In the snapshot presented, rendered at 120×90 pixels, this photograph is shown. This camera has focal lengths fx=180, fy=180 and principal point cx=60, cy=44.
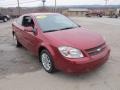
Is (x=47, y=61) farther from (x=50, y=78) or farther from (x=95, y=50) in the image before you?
(x=95, y=50)

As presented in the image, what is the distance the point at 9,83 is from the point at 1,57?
209cm

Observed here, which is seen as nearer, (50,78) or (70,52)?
(70,52)

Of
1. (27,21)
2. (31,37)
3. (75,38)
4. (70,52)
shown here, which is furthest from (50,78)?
(27,21)

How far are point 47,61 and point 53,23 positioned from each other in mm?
1245

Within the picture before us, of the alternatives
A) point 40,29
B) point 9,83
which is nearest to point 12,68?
point 9,83

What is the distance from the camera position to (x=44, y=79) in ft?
14.3

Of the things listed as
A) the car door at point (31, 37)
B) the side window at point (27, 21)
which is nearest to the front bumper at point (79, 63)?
the car door at point (31, 37)

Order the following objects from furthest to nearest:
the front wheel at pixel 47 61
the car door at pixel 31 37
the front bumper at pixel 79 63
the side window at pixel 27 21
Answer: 1. the side window at pixel 27 21
2. the car door at pixel 31 37
3. the front wheel at pixel 47 61
4. the front bumper at pixel 79 63

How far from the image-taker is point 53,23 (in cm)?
529

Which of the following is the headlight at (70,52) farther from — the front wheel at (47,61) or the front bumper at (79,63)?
the front wheel at (47,61)

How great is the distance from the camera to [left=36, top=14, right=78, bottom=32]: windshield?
16.5ft

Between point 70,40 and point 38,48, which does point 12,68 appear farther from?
point 70,40

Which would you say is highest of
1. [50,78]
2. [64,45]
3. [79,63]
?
[64,45]

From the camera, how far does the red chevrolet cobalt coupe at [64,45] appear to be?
13.0 ft
